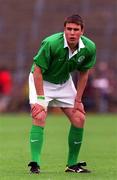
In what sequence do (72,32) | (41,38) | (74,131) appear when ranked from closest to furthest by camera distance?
(72,32) → (74,131) → (41,38)

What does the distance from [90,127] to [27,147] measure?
7.45 meters

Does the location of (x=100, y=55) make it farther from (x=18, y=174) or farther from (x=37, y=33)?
(x=18, y=174)

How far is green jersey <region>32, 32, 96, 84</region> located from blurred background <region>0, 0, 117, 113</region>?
20.4 meters

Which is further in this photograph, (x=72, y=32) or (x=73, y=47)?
(x=73, y=47)

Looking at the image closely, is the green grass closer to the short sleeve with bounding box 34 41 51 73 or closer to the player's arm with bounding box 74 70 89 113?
the player's arm with bounding box 74 70 89 113

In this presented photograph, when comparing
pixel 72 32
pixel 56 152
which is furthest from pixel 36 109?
pixel 56 152

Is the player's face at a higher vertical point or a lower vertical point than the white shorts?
higher

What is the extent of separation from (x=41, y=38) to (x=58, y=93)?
1102 inches

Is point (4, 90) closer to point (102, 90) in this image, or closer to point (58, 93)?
point (102, 90)

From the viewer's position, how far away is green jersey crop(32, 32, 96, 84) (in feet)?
32.5

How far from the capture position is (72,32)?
9.87 m

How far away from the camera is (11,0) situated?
42875mm

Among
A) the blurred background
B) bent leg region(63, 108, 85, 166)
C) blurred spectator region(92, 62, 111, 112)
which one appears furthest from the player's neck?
blurred spectator region(92, 62, 111, 112)

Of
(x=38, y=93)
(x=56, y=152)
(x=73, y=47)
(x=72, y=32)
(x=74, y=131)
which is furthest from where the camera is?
(x=56, y=152)
